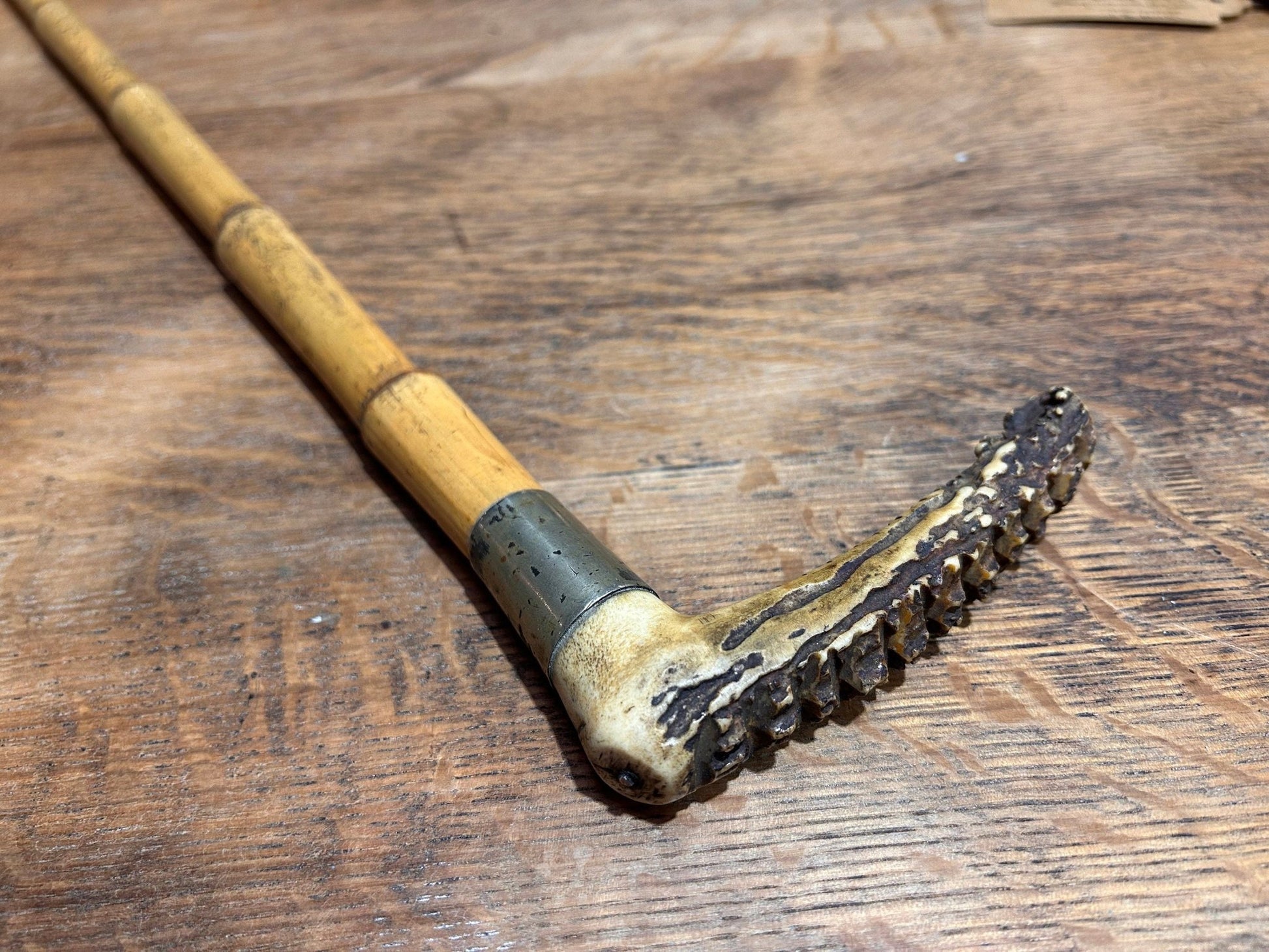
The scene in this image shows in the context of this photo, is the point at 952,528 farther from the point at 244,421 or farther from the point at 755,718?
the point at 244,421

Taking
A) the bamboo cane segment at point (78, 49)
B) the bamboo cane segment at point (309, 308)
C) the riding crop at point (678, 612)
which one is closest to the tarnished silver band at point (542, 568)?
the riding crop at point (678, 612)

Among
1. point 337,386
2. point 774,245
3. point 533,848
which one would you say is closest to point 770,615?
point 533,848

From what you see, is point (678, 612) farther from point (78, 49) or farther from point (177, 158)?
point (78, 49)

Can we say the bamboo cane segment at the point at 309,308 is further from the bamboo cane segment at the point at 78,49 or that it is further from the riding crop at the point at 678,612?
the bamboo cane segment at the point at 78,49

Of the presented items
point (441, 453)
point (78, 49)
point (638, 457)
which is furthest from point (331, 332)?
point (78, 49)

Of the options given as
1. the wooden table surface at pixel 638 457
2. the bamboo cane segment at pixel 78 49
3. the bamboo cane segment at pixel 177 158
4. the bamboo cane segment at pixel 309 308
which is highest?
the bamboo cane segment at pixel 78 49

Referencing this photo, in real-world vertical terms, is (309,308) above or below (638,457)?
above

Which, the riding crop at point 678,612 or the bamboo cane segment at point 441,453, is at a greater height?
the bamboo cane segment at point 441,453
